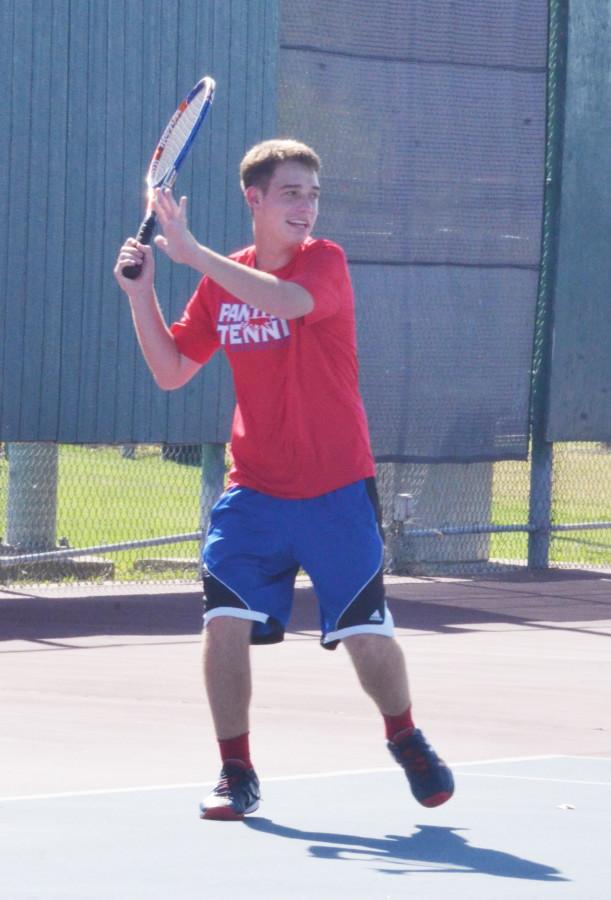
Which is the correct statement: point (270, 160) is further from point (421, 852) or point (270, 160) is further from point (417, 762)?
point (421, 852)

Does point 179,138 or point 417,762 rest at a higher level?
point 179,138

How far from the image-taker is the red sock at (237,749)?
4980mm

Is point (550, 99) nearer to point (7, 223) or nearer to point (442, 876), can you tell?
point (7, 223)

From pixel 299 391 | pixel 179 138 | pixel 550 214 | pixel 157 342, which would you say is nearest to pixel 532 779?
pixel 299 391

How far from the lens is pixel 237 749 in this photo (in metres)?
5.00

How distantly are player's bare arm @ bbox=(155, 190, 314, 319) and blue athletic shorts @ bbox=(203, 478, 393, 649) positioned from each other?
0.54 metres

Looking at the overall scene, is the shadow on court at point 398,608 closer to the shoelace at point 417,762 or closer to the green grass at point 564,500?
the green grass at point 564,500

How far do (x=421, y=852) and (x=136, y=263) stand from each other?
1699 millimetres

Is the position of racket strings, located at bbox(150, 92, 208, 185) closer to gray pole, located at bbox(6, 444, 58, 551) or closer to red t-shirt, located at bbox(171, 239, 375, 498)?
red t-shirt, located at bbox(171, 239, 375, 498)

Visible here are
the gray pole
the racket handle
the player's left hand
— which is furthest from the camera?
the gray pole

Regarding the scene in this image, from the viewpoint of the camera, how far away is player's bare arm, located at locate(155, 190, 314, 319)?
4.68 meters

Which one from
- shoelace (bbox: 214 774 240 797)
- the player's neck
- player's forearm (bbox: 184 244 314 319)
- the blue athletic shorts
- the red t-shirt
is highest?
the player's neck

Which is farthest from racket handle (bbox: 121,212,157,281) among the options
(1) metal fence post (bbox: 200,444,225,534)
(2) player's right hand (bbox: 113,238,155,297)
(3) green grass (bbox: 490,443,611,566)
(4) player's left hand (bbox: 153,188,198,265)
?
(3) green grass (bbox: 490,443,611,566)

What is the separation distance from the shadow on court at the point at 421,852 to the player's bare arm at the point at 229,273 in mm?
1324
